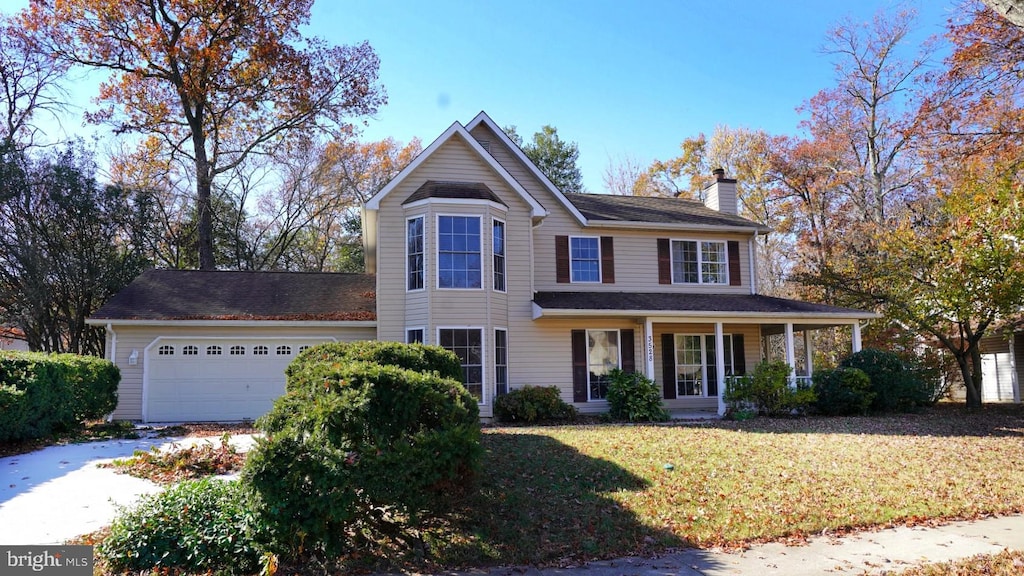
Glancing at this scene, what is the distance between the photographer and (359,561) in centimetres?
561

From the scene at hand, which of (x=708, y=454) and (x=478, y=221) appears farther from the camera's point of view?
(x=478, y=221)

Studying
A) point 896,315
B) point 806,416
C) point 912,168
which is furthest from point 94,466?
point 912,168

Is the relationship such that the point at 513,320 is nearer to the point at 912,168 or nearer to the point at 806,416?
the point at 806,416

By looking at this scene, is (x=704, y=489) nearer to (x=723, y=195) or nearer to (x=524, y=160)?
(x=524, y=160)

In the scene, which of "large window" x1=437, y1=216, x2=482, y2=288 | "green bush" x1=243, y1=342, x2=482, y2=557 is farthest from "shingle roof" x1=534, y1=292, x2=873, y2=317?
"green bush" x1=243, y1=342, x2=482, y2=557

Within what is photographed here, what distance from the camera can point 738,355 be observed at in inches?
744

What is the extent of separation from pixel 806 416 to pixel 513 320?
25.1 feet

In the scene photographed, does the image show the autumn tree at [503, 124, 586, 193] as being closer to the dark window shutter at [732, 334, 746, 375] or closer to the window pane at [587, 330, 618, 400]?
the dark window shutter at [732, 334, 746, 375]

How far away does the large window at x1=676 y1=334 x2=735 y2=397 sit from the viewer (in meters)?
18.2

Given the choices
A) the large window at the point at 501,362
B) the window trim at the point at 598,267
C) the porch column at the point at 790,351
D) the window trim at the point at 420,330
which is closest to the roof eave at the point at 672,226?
the window trim at the point at 598,267

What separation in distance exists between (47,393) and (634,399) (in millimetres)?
11858

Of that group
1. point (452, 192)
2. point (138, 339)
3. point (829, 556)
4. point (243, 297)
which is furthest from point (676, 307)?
point (138, 339)

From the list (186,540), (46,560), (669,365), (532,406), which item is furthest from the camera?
(669,365)

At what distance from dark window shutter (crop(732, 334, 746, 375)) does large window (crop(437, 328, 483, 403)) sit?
7873mm
